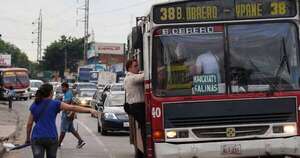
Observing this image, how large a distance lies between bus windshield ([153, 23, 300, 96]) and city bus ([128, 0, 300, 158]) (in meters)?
0.02

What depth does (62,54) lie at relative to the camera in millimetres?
138500

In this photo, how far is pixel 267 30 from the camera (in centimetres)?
1132

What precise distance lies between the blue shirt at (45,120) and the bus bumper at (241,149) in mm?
2131

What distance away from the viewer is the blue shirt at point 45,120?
9.62 m

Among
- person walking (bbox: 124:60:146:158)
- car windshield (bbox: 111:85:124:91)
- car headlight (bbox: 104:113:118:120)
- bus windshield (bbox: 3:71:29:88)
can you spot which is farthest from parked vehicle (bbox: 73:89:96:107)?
person walking (bbox: 124:60:146:158)

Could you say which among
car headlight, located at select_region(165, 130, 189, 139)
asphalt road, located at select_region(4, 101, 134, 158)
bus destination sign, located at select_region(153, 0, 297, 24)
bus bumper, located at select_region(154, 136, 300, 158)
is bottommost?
asphalt road, located at select_region(4, 101, 134, 158)

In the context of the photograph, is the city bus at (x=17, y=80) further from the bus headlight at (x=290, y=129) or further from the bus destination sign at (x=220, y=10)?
the bus headlight at (x=290, y=129)

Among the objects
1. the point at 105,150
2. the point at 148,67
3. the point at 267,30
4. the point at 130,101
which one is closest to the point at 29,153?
the point at 105,150

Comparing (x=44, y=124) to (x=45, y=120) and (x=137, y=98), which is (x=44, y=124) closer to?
(x=45, y=120)

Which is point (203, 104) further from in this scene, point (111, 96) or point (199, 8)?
point (111, 96)

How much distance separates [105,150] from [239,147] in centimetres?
774

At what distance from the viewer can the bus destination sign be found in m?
11.4

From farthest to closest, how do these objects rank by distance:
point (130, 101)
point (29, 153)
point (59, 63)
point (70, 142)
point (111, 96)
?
1. point (59, 63)
2. point (111, 96)
3. point (70, 142)
4. point (29, 153)
5. point (130, 101)

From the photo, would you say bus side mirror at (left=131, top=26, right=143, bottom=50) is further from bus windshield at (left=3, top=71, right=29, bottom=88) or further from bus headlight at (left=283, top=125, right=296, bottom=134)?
bus windshield at (left=3, top=71, right=29, bottom=88)
